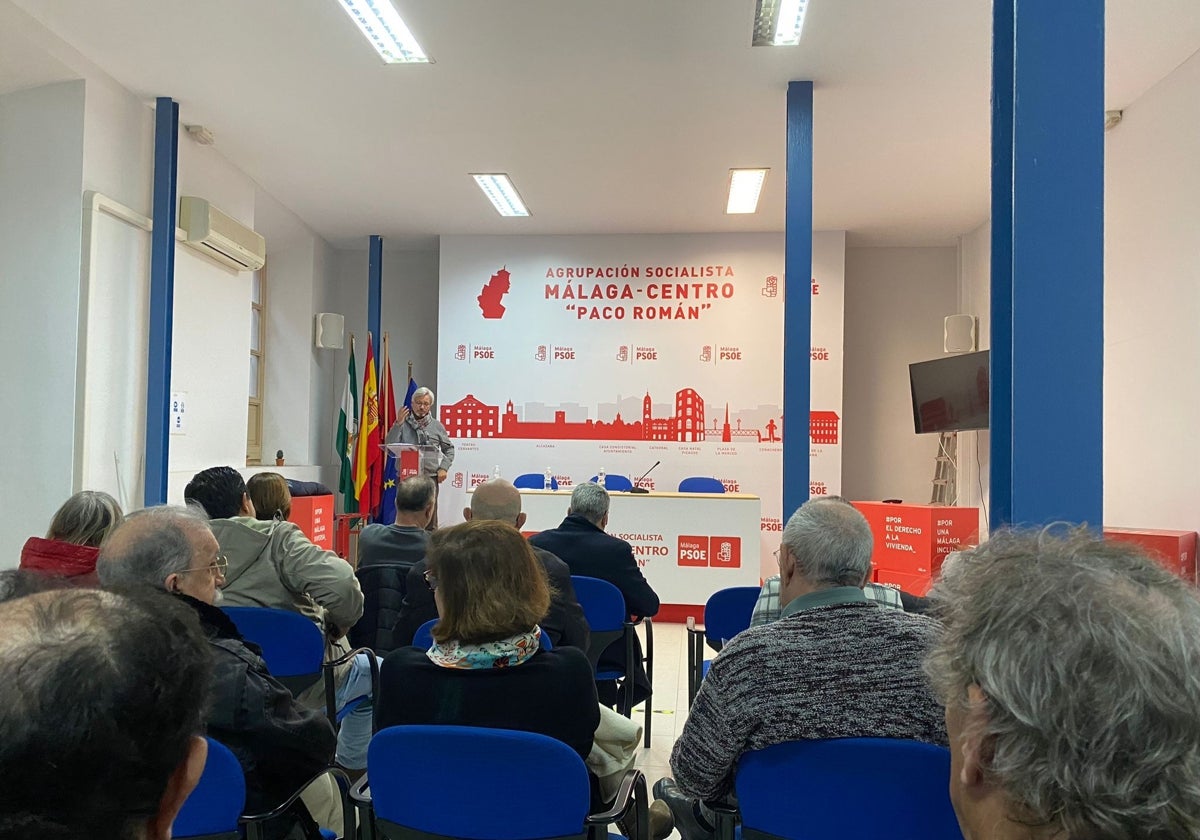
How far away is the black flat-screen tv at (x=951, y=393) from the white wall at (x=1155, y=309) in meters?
1.10

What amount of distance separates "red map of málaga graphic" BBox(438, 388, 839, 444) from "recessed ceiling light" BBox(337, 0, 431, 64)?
4.36 metres

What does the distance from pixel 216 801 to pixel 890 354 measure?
8640 mm

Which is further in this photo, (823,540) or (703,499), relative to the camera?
(703,499)

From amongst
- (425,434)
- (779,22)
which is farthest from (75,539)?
(425,434)

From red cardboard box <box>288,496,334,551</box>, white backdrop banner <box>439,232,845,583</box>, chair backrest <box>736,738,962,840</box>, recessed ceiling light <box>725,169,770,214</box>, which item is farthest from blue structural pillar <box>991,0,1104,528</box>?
white backdrop banner <box>439,232,845,583</box>

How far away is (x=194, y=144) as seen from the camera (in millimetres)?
6293

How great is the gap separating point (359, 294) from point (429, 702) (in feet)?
28.5

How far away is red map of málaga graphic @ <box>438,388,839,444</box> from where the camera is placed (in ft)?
27.9

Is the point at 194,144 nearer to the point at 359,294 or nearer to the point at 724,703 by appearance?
the point at 359,294

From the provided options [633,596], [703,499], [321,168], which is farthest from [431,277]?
[633,596]

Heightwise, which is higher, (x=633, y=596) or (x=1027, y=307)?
(x=1027, y=307)

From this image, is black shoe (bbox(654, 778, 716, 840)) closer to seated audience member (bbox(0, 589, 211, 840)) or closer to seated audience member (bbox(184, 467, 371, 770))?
seated audience member (bbox(184, 467, 371, 770))

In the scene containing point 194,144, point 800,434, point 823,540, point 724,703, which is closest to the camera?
point 724,703

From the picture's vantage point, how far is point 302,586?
286 centimetres
